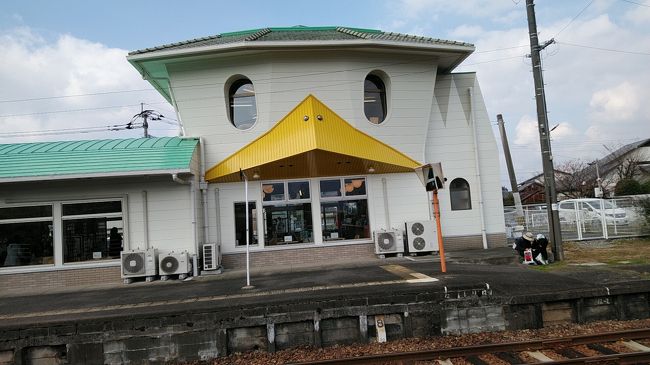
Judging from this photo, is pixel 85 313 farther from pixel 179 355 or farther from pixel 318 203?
pixel 318 203

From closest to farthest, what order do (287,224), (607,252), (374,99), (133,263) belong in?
(133,263) → (607,252) → (287,224) → (374,99)

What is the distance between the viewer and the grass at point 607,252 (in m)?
11.1

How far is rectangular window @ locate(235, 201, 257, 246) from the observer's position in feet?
43.7

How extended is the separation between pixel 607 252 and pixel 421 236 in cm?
609

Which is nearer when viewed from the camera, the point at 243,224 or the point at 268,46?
the point at 268,46

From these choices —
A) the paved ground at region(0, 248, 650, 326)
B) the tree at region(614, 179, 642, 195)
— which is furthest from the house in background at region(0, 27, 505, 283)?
the tree at region(614, 179, 642, 195)

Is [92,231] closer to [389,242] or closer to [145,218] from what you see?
[145,218]

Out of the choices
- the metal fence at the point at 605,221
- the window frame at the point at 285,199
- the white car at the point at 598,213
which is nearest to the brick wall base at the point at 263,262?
the window frame at the point at 285,199

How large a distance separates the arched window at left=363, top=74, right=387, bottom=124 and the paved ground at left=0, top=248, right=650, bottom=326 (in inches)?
201

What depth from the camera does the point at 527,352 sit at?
6.39 meters

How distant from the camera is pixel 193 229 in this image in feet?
40.5

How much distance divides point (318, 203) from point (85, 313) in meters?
7.35

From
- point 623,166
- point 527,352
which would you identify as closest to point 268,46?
point 527,352

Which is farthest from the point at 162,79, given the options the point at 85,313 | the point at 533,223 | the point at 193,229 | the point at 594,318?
the point at 533,223
